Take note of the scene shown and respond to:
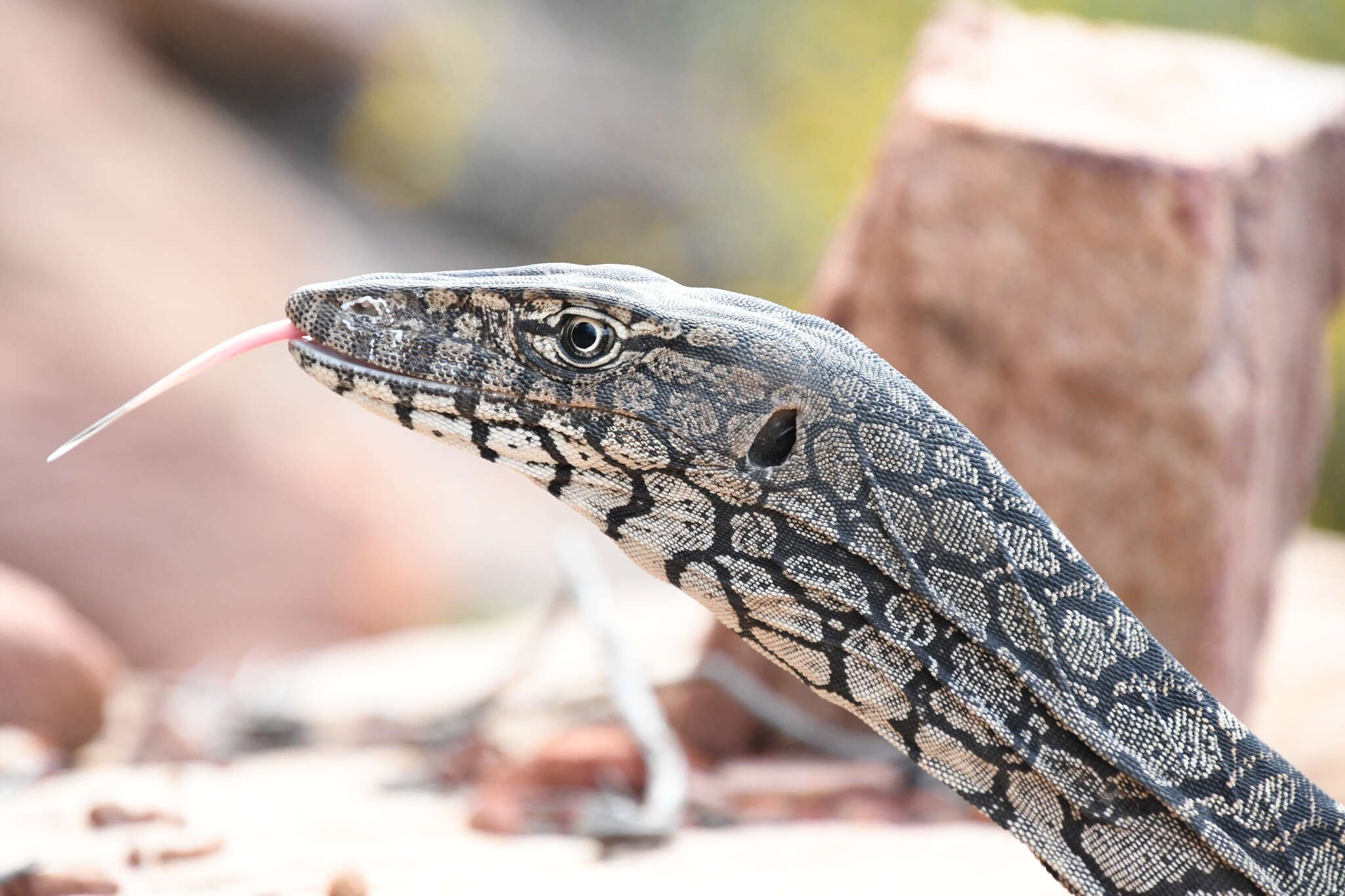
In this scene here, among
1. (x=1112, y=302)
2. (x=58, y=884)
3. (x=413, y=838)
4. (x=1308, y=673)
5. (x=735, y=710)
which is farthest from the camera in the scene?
(x=1308, y=673)

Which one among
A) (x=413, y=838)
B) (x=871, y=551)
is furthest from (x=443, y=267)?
(x=871, y=551)

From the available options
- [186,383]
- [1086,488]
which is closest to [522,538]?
[186,383]

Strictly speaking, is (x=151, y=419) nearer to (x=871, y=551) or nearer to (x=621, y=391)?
(x=621, y=391)

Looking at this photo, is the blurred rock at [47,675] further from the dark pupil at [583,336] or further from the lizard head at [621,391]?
the dark pupil at [583,336]

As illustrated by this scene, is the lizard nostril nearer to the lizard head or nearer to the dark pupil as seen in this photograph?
the lizard head

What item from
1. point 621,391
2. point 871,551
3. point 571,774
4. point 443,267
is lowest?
point 871,551

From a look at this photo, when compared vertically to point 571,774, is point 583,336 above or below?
above

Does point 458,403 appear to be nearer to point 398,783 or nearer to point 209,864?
point 209,864
